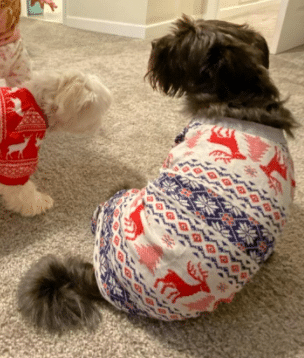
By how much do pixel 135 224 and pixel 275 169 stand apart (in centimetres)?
27

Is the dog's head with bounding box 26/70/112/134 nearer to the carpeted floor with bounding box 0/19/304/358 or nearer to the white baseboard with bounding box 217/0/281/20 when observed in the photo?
the carpeted floor with bounding box 0/19/304/358

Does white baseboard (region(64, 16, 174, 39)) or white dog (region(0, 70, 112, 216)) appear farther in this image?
white baseboard (region(64, 16, 174, 39))

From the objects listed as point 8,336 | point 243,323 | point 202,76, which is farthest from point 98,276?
point 202,76

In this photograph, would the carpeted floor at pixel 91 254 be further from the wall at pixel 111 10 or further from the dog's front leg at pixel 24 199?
the wall at pixel 111 10

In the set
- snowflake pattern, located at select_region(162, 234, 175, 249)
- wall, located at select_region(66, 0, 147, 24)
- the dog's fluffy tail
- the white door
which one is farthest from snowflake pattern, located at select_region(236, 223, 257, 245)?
wall, located at select_region(66, 0, 147, 24)

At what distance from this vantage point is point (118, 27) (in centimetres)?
235

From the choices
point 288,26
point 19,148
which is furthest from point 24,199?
point 288,26

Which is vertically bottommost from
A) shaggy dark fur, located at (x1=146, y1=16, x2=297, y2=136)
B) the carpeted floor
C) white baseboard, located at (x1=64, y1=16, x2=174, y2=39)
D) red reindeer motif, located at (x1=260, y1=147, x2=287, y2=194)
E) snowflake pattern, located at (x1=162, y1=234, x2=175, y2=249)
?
the carpeted floor

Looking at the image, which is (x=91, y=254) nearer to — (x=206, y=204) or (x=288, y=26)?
(x=206, y=204)

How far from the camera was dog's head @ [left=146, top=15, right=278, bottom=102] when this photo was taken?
0.72 meters

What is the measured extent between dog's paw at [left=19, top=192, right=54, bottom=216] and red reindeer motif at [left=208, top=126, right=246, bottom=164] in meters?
0.56

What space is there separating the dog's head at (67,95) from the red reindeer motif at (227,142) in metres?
0.41

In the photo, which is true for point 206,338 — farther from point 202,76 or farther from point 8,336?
point 202,76

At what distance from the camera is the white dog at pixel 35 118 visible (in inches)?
35.1
